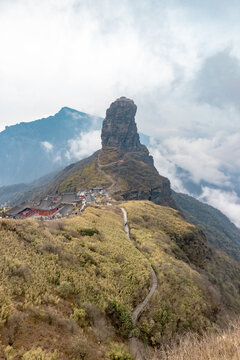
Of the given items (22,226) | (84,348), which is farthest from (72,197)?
(84,348)

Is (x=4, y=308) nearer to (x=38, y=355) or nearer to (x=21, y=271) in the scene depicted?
(x=38, y=355)

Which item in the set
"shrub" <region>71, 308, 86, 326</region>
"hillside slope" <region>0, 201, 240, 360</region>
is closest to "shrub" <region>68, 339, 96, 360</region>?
"hillside slope" <region>0, 201, 240, 360</region>

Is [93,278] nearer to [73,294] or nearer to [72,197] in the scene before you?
[73,294]

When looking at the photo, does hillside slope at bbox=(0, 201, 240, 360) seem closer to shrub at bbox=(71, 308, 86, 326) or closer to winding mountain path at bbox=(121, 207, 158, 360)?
shrub at bbox=(71, 308, 86, 326)

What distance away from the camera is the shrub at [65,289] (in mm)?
12688

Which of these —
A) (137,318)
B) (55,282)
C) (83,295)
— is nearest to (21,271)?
(55,282)

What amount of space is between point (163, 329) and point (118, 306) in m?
4.53

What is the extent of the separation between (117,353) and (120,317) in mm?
3911

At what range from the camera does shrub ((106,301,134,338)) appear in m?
13.4

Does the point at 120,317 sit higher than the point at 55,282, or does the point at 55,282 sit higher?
the point at 55,282

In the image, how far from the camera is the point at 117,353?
1022 centimetres

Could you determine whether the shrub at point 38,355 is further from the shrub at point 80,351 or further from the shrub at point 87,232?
the shrub at point 87,232

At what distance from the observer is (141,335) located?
14281 millimetres

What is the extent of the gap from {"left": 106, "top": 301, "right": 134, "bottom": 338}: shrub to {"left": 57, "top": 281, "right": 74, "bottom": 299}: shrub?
3.18 meters
